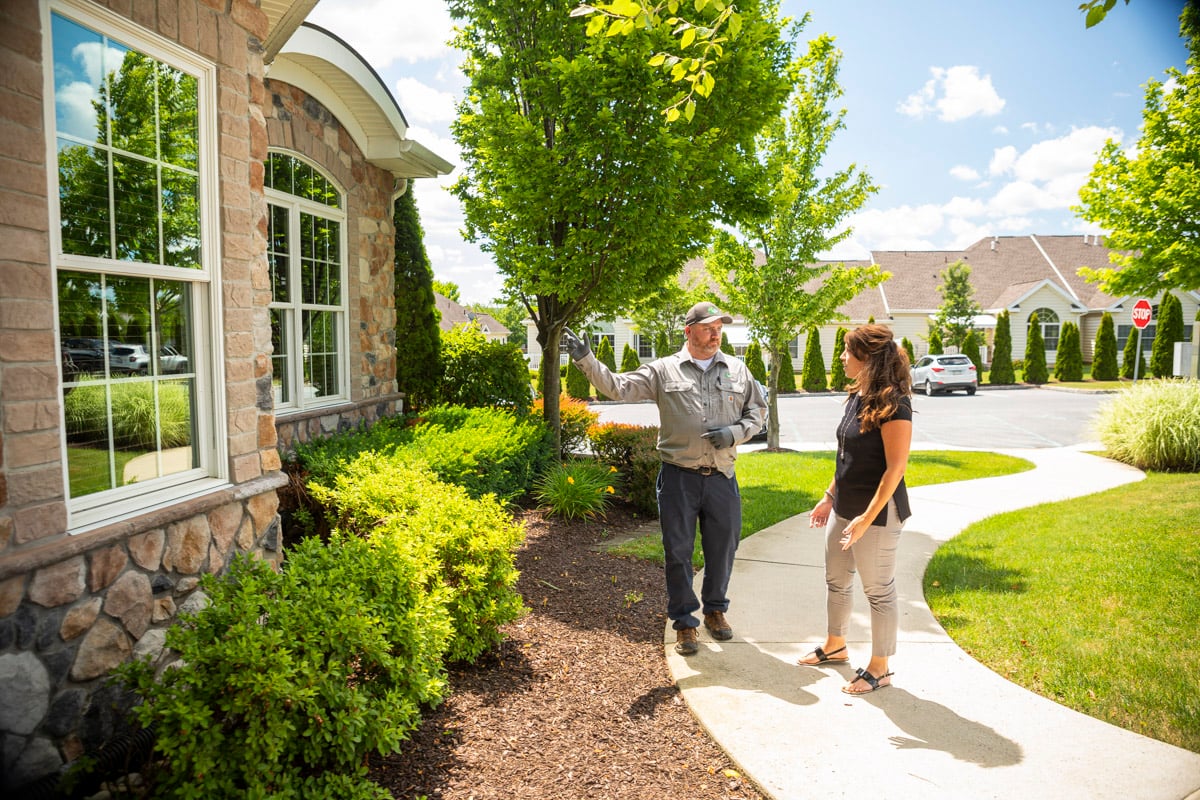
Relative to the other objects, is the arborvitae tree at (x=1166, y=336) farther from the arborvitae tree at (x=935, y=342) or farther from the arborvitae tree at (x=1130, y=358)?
the arborvitae tree at (x=935, y=342)

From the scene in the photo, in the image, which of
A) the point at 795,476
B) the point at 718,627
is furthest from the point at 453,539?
the point at 795,476

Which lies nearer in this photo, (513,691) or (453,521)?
(513,691)

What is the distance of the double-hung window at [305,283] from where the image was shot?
6.64 m

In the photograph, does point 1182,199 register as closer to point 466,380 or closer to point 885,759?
point 466,380

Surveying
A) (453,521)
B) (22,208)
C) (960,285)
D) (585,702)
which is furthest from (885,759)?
(960,285)

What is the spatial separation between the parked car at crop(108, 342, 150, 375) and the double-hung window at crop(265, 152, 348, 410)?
3.00 m

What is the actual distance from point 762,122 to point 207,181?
648cm

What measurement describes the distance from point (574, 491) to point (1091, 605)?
4457mm

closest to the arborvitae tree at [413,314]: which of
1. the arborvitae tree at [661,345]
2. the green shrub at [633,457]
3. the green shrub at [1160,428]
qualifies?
the green shrub at [633,457]

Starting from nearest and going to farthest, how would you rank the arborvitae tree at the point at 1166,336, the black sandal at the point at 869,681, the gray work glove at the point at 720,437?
the black sandal at the point at 869,681
the gray work glove at the point at 720,437
the arborvitae tree at the point at 1166,336

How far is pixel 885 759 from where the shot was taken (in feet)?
10.4

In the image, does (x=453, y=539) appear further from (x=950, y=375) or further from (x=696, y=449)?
(x=950, y=375)

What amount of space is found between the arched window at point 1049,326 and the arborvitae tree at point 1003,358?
5046 mm

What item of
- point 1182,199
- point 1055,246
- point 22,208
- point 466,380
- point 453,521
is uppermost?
point 1055,246
